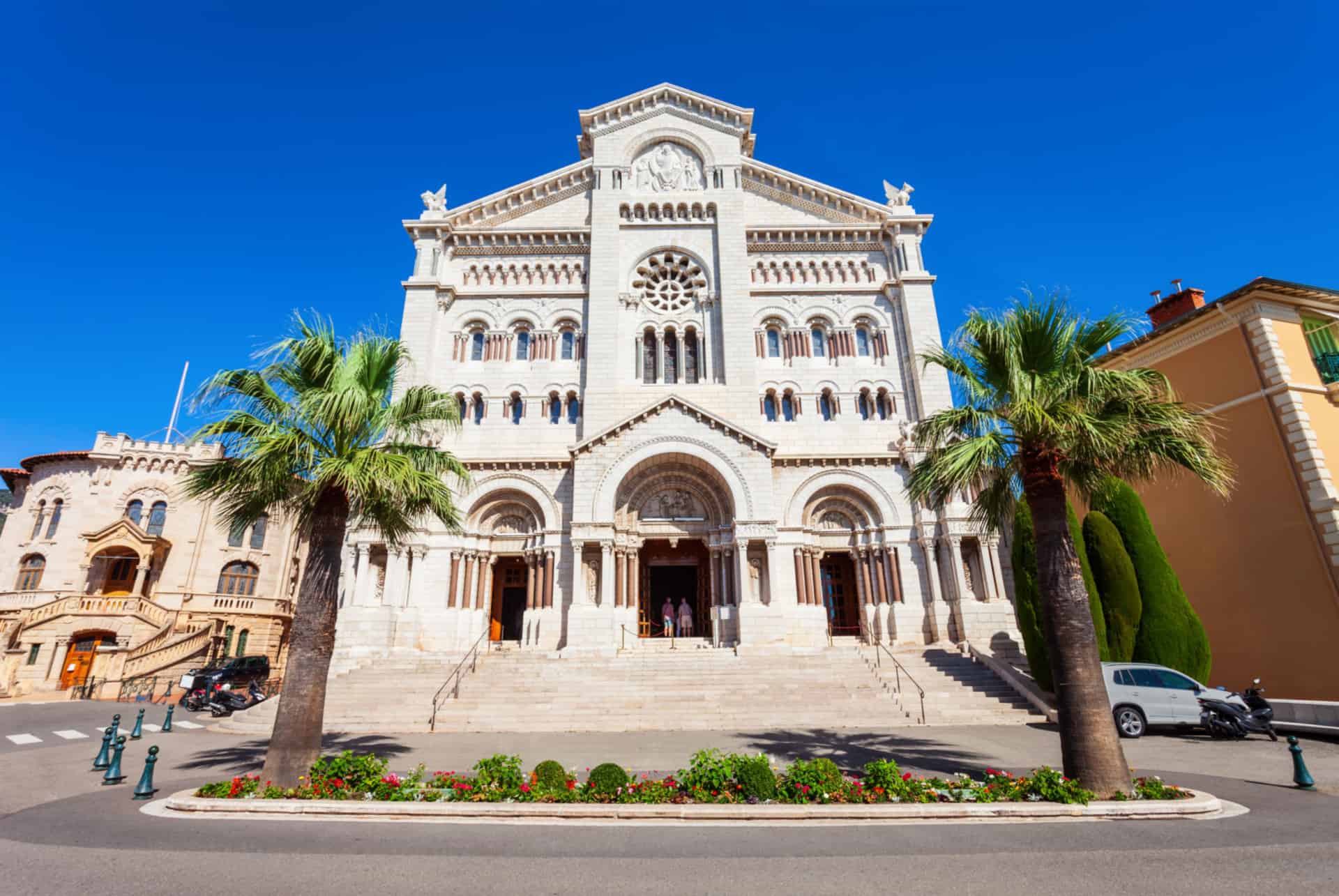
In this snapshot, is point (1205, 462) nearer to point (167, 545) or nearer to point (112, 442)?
point (167, 545)

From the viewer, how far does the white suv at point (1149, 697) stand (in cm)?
1449

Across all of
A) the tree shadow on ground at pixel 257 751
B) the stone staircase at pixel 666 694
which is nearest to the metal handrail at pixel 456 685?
the stone staircase at pixel 666 694

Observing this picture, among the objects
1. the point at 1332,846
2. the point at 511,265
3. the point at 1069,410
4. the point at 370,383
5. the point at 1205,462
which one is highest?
the point at 511,265

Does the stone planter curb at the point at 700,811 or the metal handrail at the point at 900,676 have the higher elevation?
the metal handrail at the point at 900,676

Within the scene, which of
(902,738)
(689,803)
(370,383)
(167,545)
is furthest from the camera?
(167,545)

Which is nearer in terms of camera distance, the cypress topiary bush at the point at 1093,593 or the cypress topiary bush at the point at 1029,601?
the cypress topiary bush at the point at 1093,593

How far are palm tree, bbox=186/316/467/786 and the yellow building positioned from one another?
69.1ft

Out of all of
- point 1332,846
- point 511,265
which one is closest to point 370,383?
point 1332,846

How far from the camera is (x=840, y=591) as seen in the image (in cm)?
2666

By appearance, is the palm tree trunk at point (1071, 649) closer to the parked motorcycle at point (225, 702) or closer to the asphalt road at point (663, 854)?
the asphalt road at point (663, 854)

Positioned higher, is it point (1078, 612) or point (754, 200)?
point (754, 200)

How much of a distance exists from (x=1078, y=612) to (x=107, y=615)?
40.5 meters

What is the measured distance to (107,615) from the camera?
102 feet

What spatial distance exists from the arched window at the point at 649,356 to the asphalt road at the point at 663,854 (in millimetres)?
21950
